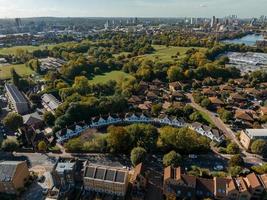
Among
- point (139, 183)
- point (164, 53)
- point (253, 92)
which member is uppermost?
point (164, 53)

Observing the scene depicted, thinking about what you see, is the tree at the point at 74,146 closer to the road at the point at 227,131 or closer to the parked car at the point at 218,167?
the parked car at the point at 218,167

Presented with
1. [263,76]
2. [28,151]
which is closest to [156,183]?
[28,151]

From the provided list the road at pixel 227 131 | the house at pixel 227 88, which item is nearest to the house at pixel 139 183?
the road at pixel 227 131

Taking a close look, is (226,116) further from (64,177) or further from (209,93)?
(64,177)

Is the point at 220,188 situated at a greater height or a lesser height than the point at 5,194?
greater

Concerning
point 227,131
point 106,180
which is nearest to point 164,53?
point 227,131

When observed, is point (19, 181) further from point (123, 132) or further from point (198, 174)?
point (198, 174)
